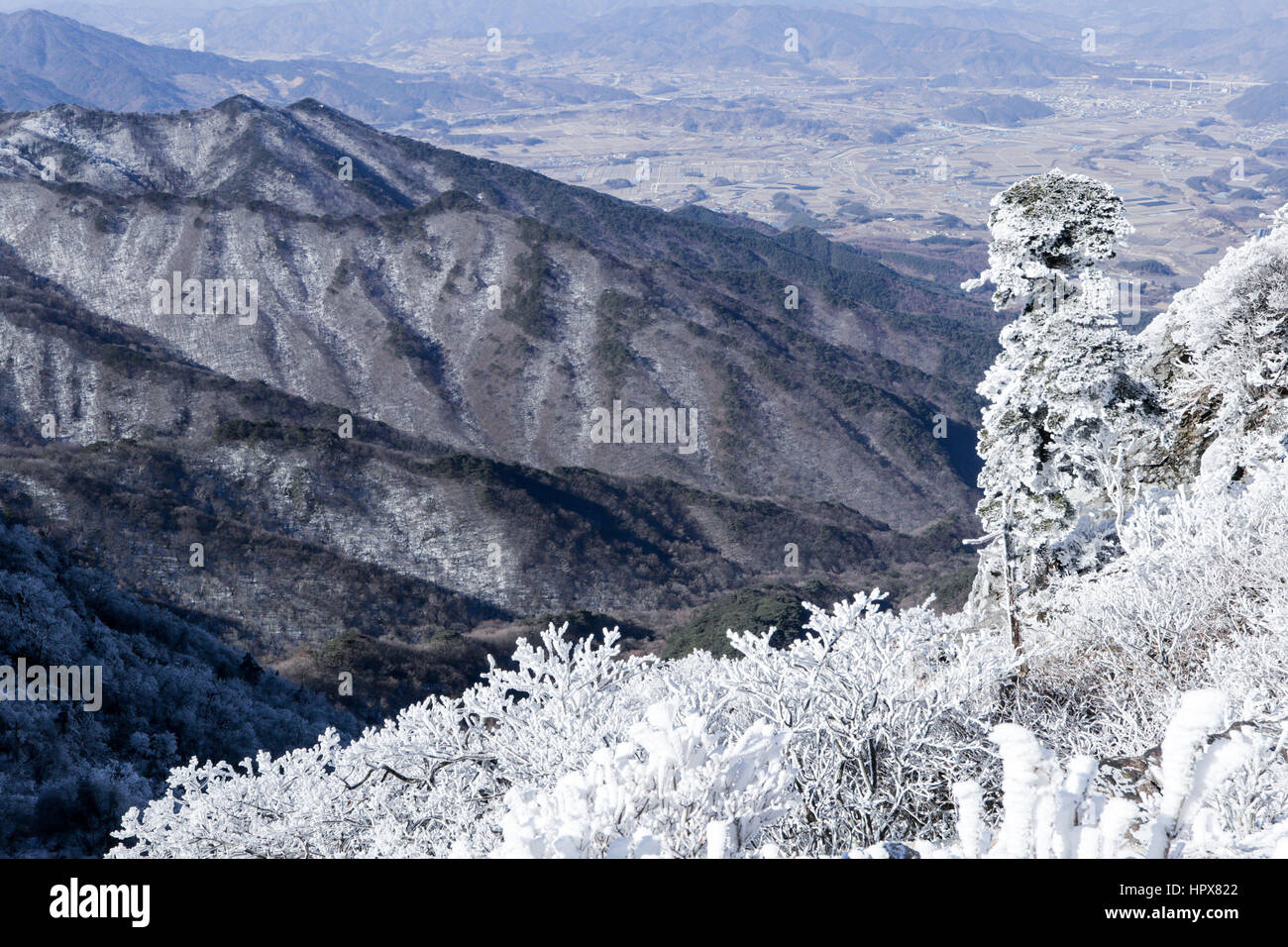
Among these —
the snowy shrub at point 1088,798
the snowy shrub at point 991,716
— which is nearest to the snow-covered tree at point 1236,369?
the snowy shrub at point 991,716

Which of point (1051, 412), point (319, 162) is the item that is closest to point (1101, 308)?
point (1051, 412)

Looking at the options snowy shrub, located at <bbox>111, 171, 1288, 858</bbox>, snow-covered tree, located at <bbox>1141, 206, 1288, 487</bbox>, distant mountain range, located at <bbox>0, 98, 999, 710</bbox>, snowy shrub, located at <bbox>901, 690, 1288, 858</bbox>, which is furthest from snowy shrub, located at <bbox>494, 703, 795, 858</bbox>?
distant mountain range, located at <bbox>0, 98, 999, 710</bbox>

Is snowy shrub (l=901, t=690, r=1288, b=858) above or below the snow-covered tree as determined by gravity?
below

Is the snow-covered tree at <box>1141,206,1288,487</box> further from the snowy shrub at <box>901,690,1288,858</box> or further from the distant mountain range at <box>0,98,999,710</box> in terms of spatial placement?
the distant mountain range at <box>0,98,999,710</box>

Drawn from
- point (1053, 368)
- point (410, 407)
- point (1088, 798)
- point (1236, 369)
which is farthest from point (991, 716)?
point (410, 407)

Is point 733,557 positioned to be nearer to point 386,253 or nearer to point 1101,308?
point 1101,308

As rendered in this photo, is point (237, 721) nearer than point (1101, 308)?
No

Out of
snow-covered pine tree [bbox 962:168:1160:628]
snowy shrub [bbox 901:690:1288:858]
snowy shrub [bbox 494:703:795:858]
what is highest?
snow-covered pine tree [bbox 962:168:1160:628]

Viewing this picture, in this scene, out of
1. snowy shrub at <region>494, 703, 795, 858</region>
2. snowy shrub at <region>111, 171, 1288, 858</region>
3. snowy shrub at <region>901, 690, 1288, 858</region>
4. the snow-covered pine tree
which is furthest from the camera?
the snow-covered pine tree

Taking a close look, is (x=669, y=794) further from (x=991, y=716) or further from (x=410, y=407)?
(x=410, y=407)
